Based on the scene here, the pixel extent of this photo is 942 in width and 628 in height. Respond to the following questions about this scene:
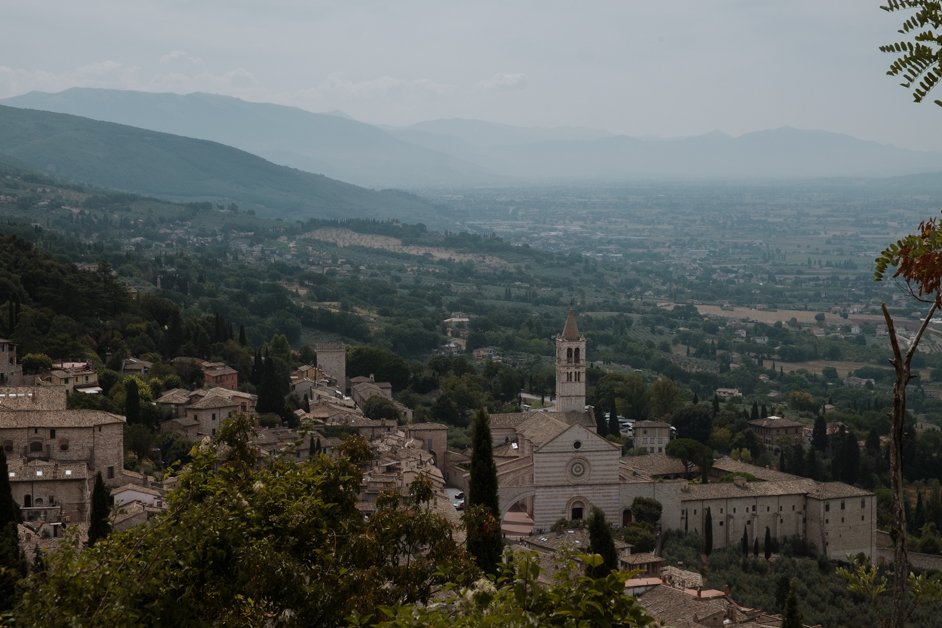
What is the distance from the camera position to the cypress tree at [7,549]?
62.8 ft

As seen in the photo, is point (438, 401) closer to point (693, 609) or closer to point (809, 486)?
point (809, 486)

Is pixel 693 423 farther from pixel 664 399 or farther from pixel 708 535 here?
pixel 708 535

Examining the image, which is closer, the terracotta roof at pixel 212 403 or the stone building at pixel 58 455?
the stone building at pixel 58 455

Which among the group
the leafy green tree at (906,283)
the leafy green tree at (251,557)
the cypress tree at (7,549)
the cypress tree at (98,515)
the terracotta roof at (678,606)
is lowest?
the terracotta roof at (678,606)

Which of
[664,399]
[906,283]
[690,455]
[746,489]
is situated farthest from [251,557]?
[664,399]

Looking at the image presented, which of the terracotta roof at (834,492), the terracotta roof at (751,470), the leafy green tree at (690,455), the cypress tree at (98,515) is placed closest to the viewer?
the cypress tree at (98,515)

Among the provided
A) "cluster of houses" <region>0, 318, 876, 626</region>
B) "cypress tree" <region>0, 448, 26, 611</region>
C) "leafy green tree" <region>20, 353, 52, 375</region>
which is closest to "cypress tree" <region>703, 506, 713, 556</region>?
"cluster of houses" <region>0, 318, 876, 626</region>

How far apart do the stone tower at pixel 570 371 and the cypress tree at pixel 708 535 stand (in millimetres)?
7385

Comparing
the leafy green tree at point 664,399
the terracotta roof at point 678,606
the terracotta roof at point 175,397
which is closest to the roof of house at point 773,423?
the leafy green tree at point 664,399

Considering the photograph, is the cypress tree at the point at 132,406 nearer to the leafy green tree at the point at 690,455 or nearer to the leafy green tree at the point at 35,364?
the leafy green tree at the point at 35,364

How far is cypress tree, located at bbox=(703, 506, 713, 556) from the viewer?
39.7m

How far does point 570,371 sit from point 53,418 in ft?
58.4

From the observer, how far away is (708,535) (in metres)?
39.7

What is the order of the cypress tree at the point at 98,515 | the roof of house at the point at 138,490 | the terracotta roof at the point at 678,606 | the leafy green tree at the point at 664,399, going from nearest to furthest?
the cypress tree at the point at 98,515, the terracotta roof at the point at 678,606, the roof of house at the point at 138,490, the leafy green tree at the point at 664,399
